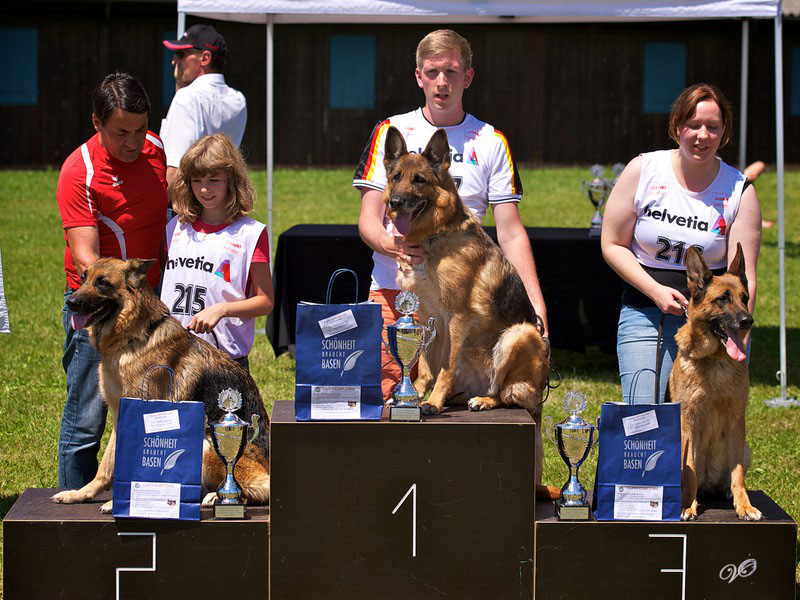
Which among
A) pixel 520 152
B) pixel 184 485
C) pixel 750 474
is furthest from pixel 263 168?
pixel 184 485

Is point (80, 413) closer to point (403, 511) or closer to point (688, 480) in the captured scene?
point (403, 511)

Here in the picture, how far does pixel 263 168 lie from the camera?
781 inches

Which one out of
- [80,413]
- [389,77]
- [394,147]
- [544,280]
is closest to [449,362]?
[394,147]

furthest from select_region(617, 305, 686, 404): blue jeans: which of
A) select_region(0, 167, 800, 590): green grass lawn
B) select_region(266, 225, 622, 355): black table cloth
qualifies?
select_region(266, 225, 622, 355): black table cloth

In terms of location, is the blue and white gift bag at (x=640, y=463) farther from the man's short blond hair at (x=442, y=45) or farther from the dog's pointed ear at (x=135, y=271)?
the dog's pointed ear at (x=135, y=271)

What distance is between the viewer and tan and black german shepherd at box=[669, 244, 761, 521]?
3.54 meters

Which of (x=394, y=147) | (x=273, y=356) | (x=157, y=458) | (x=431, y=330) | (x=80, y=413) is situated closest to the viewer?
(x=157, y=458)

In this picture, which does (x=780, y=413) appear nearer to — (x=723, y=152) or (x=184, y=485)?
(x=184, y=485)

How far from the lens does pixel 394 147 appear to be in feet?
12.5

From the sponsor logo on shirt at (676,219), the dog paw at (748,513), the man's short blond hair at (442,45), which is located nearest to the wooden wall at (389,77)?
the man's short blond hair at (442,45)

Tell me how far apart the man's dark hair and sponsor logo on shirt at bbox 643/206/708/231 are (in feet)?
6.99

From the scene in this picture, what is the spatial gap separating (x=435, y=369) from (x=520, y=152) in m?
17.0

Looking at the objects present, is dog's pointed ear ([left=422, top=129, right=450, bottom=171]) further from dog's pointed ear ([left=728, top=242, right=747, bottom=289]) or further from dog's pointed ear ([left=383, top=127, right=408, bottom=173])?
dog's pointed ear ([left=728, top=242, right=747, bottom=289])

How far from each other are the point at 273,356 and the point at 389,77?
12.7m
